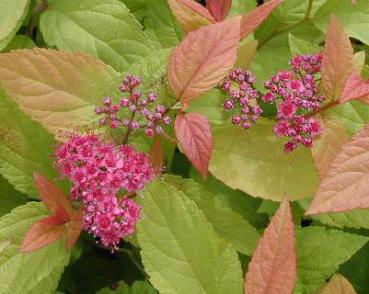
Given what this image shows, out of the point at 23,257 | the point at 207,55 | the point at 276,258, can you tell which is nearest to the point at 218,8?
the point at 207,55

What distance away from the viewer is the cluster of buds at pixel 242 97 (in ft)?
3.73

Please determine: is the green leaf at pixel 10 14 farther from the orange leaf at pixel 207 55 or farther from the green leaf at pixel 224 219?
the green leaf at pixel 224 219

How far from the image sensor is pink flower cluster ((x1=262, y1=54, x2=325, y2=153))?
3.62 ft

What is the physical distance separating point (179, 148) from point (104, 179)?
9.5 inches

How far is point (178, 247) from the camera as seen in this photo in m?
1.08

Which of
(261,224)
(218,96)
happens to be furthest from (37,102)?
(261,224)

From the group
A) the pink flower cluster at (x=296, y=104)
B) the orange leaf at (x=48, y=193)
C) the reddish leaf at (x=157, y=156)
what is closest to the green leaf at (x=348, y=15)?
the pink flower cluster at (x=296, y=104)

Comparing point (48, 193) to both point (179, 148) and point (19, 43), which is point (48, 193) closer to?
point (179, 148)

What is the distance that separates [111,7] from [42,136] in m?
0.34

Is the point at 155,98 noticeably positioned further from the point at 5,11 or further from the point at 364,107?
the point at 364,107

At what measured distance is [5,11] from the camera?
1.20 meters

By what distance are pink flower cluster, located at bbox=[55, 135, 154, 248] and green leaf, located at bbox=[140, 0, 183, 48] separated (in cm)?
50

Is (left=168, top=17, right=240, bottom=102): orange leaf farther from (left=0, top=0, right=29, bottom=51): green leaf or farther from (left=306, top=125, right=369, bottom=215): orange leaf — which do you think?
(left=0, top=0, right=29, bottom=51): green leaf

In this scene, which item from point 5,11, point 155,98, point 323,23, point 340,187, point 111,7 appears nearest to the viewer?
point 340,187
